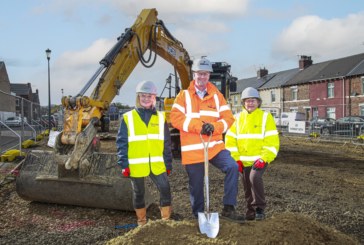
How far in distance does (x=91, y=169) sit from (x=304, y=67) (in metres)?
44.8

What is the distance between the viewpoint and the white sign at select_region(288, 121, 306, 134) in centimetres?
2461

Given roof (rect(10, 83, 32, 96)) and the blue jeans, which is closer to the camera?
the blue jeans

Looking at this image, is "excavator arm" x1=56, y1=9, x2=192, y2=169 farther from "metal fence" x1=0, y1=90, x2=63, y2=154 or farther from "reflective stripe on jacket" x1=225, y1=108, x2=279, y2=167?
"metal fence" x1=0, y1=90, x2=63, y2=154

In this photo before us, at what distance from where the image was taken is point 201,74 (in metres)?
5.05

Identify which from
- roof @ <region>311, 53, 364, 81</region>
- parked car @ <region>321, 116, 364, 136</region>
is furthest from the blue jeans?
roof @ <region>311, 53, 364, 81</region>

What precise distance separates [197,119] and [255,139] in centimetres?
95

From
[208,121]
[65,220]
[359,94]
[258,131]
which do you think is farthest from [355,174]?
[359,94]

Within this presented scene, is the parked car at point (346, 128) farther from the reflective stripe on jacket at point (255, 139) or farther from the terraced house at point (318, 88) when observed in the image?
the reflective stripe on jacket at point (255, 139)

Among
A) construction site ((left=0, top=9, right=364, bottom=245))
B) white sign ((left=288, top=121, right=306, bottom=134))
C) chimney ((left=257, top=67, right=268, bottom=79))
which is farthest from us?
chimney ((left=257, top=67, right=268, bottom=79))

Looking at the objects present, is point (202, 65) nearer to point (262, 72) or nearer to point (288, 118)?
point (288, 118)

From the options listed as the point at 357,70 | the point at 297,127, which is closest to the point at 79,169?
the point at 297,127

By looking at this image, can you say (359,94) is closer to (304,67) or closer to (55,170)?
(304,67)

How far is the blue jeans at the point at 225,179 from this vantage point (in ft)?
15.9

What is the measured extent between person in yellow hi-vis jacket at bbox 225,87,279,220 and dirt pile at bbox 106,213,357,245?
80 cm
